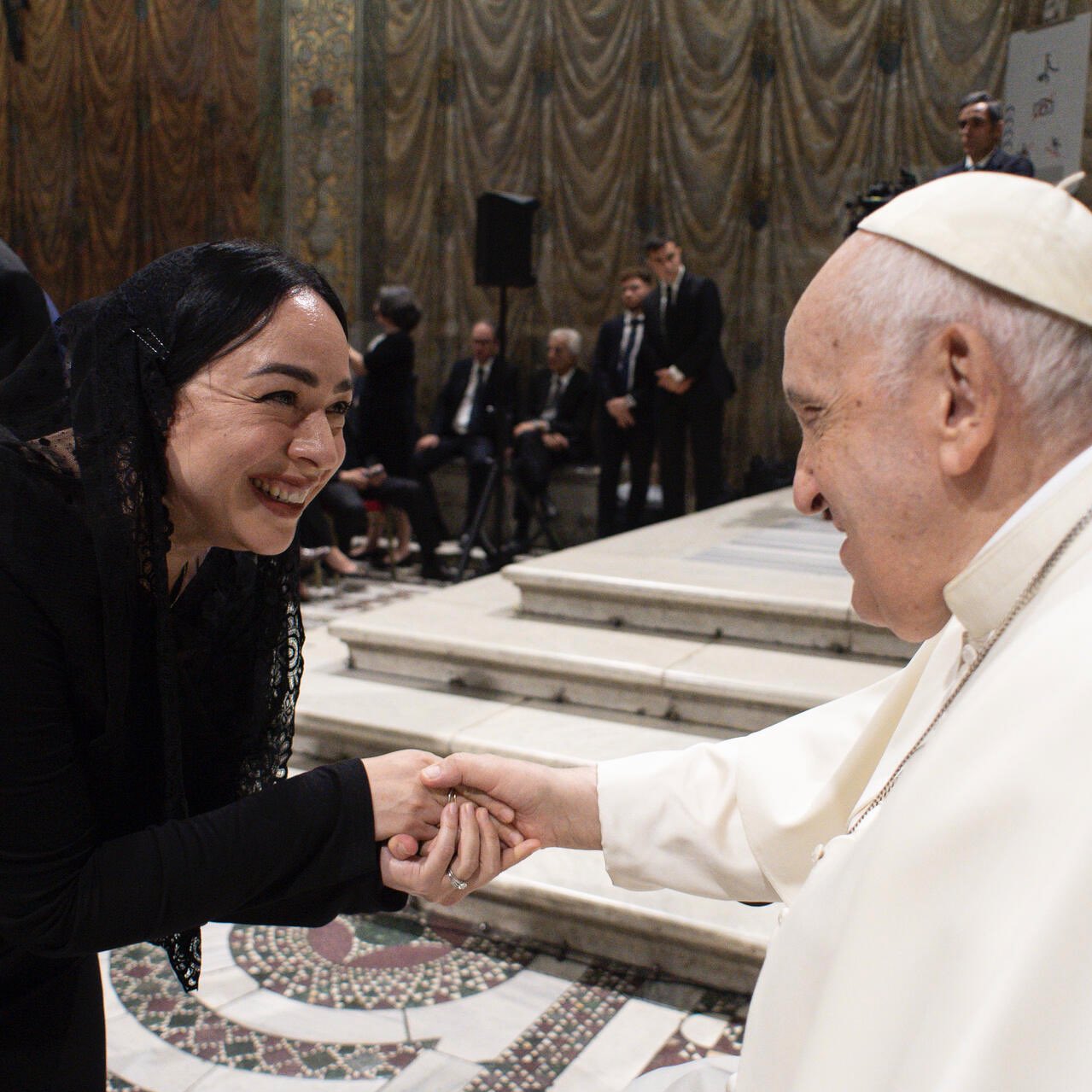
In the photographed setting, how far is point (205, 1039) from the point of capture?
2.64 m

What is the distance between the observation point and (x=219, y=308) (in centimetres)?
151

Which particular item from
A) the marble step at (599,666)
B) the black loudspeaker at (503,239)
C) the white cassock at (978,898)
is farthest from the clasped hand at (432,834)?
the black loudspeaker at (503,239)

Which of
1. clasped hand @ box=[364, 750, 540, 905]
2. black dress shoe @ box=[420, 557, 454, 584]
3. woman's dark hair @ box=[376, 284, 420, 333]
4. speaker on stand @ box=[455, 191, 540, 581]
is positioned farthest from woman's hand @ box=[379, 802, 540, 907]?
woman's dark hair @ box=[376, 284, 420, 333]

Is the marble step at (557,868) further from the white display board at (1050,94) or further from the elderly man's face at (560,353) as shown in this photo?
the white display board at (1050,94)

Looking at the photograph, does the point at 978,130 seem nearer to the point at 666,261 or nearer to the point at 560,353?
the point at 666,261

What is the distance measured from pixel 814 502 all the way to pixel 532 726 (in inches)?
106

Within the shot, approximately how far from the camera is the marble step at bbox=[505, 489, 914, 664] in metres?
4.34

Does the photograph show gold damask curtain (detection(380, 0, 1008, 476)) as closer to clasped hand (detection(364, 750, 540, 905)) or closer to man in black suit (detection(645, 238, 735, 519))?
man in black suit (detection(645, 238, 735, 519))

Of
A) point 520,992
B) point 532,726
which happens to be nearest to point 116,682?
point 520,992

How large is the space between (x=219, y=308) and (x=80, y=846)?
2.31 ft

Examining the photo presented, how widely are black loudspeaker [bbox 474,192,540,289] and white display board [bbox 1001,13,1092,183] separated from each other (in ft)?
11.3

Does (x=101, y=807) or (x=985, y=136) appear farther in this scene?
(x=985, y=136)

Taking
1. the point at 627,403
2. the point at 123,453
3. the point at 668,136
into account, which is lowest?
the point at 627,403

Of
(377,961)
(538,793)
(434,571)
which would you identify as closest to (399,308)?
(434,571)
